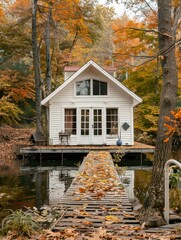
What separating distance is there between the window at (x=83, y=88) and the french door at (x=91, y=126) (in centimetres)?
98

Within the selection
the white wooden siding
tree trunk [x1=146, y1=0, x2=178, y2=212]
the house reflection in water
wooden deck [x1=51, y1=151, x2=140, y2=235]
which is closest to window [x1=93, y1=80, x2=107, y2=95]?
the white wooden siding

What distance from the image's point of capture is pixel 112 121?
18.5 metres

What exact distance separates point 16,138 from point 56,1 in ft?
31.2

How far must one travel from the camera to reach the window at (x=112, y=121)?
18.3 meters

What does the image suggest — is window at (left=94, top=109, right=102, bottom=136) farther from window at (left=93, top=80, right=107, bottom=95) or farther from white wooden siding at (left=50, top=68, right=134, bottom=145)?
window at (left=93, top=80, right=107, bottom=95)

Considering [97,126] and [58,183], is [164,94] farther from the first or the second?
[97,126]

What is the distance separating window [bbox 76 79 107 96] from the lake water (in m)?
6.10

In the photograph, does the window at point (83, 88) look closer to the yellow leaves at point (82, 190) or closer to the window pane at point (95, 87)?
the window pane at point (95, 87)

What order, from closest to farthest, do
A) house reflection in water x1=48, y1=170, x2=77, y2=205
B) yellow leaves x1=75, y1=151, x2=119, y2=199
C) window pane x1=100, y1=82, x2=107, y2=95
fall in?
yellow leaves x1=75, y1=151, x2=119, y2=199 < house reflection in water x1=48, y1=170, x2=77, y2=205 < window pane x1=100, y1=82, x2=107, y2=95

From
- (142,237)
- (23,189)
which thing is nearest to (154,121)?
(23,189)

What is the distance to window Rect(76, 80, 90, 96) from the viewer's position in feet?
61.0


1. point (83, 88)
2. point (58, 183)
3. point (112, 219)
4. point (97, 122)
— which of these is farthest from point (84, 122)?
point (112, 219)

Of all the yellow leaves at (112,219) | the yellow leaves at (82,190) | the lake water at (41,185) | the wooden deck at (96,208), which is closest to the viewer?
the wooden deck at (96,208)

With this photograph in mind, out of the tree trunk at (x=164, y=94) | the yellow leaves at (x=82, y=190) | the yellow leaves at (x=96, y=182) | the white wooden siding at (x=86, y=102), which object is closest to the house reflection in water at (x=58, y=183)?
the yellow leaves at (x=96, y=182)
